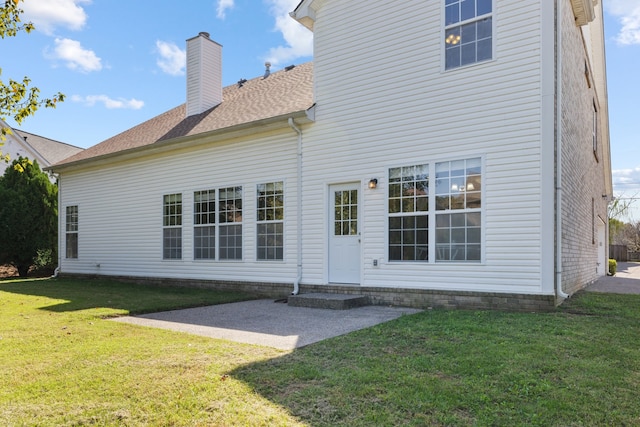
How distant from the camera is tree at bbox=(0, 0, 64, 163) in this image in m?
4.75

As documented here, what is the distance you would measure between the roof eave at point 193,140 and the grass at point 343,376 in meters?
5.06

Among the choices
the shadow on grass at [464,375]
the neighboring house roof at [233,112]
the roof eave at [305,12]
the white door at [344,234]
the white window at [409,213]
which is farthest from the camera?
the neighboring house roof at [233,112]

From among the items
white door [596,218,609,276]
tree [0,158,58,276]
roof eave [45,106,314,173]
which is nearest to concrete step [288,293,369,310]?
roof eave [45,106,314,173]

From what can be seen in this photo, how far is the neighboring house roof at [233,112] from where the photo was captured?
10.2 m

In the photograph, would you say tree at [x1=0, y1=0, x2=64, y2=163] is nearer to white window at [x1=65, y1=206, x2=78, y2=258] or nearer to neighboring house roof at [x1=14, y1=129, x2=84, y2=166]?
white window at [x1=65, y1=206, x2=78, y2=258]

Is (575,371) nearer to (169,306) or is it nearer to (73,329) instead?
(73,329)

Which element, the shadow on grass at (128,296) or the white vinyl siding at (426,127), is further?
the shadow on grass at (128,296)

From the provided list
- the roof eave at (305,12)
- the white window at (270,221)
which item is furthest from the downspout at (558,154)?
the white window at (270,221)

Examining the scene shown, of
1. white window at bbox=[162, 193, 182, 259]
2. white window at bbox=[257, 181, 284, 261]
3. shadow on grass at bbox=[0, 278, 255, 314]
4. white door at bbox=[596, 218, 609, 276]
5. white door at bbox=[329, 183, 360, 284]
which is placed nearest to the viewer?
shadow on grass at bbox=[0, 278, 255, 314]

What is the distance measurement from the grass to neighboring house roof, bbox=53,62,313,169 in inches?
221

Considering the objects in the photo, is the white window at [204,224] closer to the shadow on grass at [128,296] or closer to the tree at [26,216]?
the shadow on grass at [128,296]

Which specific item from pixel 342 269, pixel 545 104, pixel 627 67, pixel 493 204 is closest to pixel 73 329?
pixel 342 269

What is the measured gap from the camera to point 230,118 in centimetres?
1105

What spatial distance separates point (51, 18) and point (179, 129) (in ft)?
15.9
